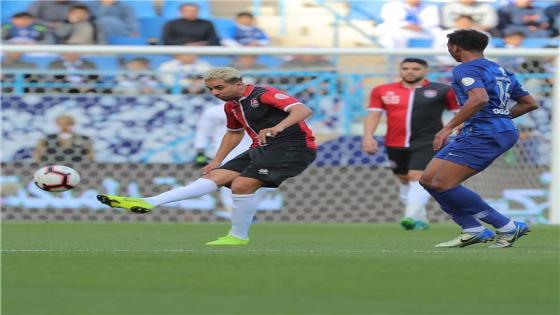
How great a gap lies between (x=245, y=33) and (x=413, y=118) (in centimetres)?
520

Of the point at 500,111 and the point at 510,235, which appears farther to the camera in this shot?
the point at 510,235

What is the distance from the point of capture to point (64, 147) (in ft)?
52.2

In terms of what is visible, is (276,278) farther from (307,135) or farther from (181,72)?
(181,72)

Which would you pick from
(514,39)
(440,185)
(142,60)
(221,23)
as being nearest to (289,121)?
(440,185)

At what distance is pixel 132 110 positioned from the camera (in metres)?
15.8

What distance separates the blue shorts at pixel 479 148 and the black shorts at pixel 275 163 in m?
1.45

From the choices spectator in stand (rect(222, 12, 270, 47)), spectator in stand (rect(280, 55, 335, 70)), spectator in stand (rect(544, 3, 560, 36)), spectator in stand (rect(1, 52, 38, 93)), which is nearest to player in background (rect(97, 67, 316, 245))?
spectator in stand (rect(280, 55, 335, 70))

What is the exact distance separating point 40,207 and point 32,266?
831 cm

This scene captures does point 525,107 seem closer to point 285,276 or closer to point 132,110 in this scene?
point 285,276

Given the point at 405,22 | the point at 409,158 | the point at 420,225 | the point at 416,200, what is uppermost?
the point at 405,22

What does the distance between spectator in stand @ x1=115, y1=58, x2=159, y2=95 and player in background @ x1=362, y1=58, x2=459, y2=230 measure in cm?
366

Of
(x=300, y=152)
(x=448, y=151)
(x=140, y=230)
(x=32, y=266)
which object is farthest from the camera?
(x=140, y=230)

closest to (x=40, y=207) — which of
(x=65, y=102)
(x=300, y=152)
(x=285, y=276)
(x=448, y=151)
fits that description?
(x=65, y=102)

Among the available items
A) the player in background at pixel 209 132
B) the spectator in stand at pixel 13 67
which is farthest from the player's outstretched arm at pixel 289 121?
the spectator in stand at pixel 13 67
